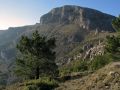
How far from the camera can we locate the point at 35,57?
46594 mm

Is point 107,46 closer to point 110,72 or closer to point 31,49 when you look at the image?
point 31,49

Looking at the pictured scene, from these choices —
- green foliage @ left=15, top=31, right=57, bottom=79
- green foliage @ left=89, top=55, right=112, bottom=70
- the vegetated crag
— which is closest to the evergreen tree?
green foliage @ left=89, top=55, right=112, bottom=70

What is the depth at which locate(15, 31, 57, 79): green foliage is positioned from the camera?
46.8 meters

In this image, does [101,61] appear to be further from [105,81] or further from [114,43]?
[105,81]

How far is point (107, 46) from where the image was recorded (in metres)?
46.5

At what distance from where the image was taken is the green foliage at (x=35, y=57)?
46.8 meters

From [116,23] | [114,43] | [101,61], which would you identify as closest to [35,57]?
[114,43]

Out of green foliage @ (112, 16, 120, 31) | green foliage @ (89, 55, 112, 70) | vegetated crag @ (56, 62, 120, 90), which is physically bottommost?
green foliage @ (89, 55, 112, 70)

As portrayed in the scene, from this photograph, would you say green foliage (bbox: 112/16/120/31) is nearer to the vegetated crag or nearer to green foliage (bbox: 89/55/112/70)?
green foliage (bbox: 89/55/112/70)

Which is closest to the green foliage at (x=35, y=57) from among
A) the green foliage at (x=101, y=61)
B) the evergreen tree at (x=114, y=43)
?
the green foliage at (x=101, y=61)

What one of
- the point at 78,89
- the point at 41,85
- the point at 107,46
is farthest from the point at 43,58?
the point at 78,89

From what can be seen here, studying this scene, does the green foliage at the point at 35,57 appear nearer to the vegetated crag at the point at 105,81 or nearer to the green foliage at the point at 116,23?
the green foliage at the point at 116,23

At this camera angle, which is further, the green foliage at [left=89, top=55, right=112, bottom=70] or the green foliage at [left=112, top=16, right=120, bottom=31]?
the green foliage at [left=89, top=55, right=112, bottom=70]

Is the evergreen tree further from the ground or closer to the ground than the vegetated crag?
further from the ground
